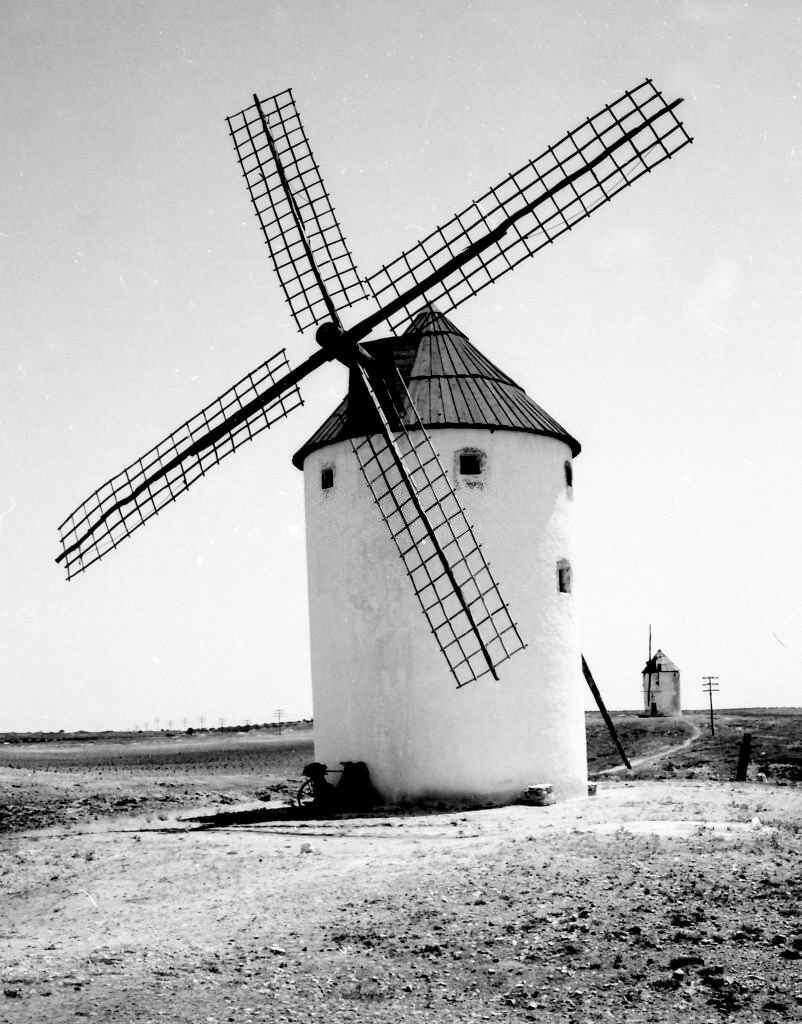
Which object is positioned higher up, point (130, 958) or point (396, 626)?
point (396, 626)

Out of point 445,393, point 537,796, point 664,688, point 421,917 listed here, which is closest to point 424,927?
point 421,917

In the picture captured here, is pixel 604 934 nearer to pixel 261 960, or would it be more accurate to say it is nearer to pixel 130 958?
pixel 261 960

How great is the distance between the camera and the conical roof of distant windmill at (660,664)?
72.6 metres

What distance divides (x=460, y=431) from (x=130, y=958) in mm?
12318

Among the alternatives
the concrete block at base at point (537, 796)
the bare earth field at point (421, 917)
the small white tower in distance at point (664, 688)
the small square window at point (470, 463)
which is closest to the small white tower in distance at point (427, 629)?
the small square window at point (470, 463)

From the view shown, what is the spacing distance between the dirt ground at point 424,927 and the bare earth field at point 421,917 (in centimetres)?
3

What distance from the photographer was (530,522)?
21.4 m

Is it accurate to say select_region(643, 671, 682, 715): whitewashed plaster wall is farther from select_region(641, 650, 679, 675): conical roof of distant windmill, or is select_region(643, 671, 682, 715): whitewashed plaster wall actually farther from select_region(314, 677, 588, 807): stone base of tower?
select_region(314, 677, 588, 807): stone base of tower

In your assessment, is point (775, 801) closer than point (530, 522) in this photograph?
Yes

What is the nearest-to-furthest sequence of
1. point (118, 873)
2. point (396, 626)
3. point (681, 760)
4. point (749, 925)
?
point (749, 925)
point (118, 873)
point (396, 626)
point (681, 760)

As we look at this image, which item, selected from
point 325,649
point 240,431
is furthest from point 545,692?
point 240,431

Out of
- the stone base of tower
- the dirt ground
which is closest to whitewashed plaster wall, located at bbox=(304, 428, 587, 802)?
the stone base of tower

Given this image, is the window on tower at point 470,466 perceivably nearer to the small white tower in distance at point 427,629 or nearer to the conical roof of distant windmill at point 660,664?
the small white tower in distance at point 427,629

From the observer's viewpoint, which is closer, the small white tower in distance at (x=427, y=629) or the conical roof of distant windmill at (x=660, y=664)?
the small white tower in distance at (x=427, y=629)
